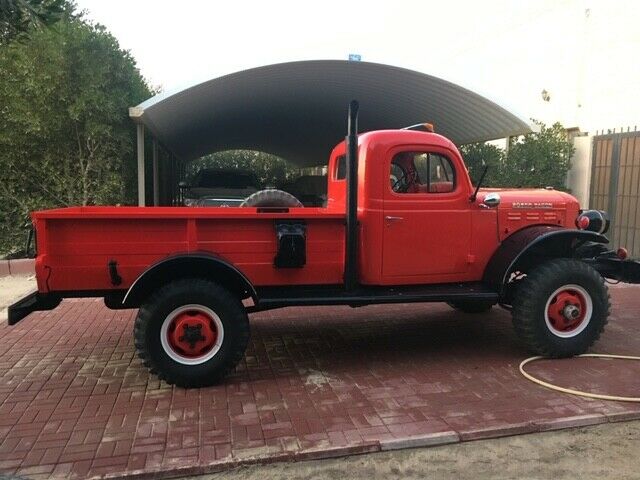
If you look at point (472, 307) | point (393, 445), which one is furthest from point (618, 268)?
point (393, 445)

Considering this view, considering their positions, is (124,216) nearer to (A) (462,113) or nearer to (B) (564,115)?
(A) (462,113)

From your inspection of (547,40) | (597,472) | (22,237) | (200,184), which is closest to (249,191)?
(200,184)

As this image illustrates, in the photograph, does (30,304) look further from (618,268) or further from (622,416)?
(618,268)

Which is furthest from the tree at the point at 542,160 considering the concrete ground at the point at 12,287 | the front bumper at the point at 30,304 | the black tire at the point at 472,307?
the front bumper at the point at 30,304

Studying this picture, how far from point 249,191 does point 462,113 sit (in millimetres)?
4782

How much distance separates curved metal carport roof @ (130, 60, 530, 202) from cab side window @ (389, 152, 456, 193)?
16.4ft

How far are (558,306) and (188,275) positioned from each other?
11.2 feet

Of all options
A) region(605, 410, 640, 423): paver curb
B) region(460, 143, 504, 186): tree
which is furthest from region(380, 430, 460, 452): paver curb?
region(460, 143, 504, 186): tree

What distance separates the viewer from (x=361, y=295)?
16.3ft

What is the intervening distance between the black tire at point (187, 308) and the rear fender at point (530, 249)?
2360 mm

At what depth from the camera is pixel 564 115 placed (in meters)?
13.3

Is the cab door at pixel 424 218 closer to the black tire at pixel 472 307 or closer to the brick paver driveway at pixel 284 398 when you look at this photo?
the brick paver driveway at pixel 284 398

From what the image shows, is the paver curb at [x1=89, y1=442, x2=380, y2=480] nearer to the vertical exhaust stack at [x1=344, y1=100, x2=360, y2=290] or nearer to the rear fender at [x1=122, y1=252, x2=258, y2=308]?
the rear fender at [x1=122, y1=252, x2=258, y2=308]

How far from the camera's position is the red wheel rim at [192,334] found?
14.9 ft
